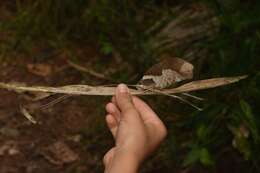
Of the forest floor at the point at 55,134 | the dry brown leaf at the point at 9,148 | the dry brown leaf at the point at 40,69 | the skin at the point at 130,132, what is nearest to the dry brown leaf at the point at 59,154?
the forest floor at the point at 55,134

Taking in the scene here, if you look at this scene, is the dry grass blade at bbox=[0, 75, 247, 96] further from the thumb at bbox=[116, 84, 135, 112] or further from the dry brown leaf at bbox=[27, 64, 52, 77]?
the dry brown leaf at bbox=[27, 64, 52, 77]

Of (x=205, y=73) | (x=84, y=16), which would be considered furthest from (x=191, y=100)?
(x=84, y=16)

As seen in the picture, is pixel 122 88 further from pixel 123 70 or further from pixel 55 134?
pixel 123 70

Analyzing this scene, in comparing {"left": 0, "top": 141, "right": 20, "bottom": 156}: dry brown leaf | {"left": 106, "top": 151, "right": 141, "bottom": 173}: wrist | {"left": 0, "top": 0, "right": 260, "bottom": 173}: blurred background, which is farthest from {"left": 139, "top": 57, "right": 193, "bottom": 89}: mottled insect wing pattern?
{"left": 0, "top": 141, "right": 20, "bottom": 156}: dry brown leaf

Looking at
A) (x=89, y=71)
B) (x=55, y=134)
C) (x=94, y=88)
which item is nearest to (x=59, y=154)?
(x=55, y=134)

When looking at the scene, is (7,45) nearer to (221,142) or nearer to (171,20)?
(171,20)

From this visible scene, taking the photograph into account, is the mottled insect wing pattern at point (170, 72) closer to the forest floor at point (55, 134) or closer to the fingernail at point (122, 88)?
the fingernail at point (122, 88)
